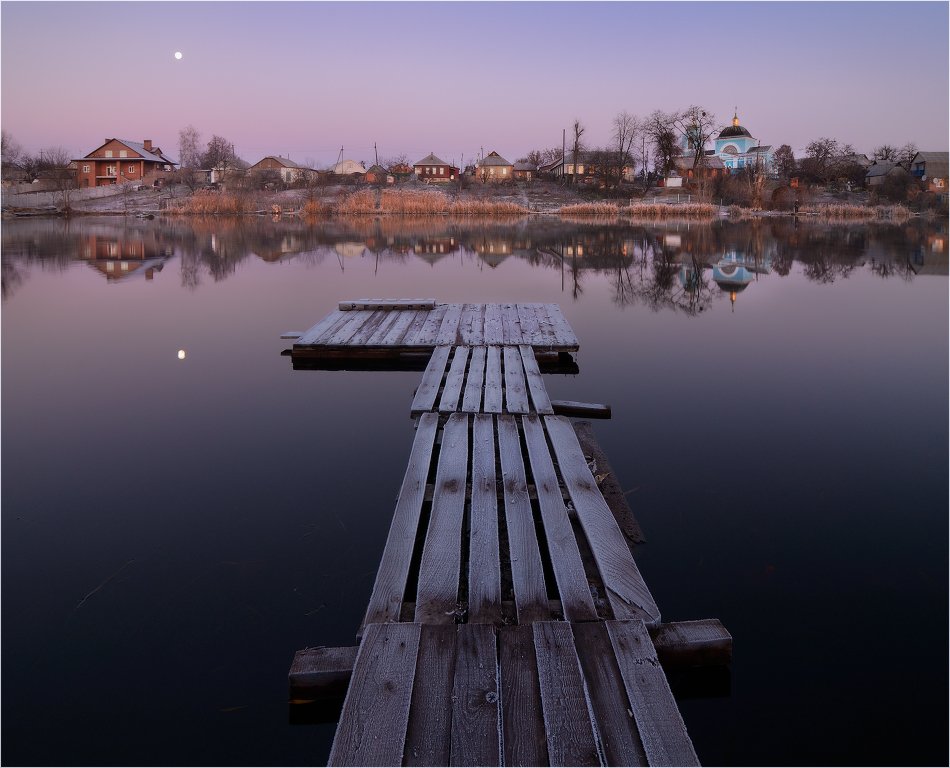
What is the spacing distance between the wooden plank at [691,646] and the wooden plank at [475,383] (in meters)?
2.69

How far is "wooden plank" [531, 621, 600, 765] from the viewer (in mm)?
1999

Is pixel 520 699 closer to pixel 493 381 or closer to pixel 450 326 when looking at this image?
pixel 493 381

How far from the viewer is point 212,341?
879cm

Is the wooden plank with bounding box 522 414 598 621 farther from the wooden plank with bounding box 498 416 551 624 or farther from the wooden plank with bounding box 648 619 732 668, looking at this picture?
the wooden plank with bounding box 648 619 732 668

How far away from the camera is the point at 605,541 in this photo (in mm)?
3225

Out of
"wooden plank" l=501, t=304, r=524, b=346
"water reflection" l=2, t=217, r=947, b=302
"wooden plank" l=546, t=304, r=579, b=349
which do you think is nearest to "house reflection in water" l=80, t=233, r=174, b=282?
"water reflection" l=2, t=217, r=947, b=302

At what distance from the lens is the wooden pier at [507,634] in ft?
6.75

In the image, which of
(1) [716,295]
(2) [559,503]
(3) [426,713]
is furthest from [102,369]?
(1) [716,295]

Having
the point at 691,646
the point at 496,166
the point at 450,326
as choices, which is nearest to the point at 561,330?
the point at 450,326

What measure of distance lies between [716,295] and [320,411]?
28.3 ft

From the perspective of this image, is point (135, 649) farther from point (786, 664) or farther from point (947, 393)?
point (947, 393)

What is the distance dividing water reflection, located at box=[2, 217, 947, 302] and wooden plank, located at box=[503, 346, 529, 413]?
15.9ft

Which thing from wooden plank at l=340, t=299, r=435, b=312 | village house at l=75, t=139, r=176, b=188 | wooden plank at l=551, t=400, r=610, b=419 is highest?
village house at l=75, t=139, r=176, b=188

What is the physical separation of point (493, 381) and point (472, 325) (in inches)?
98.1
